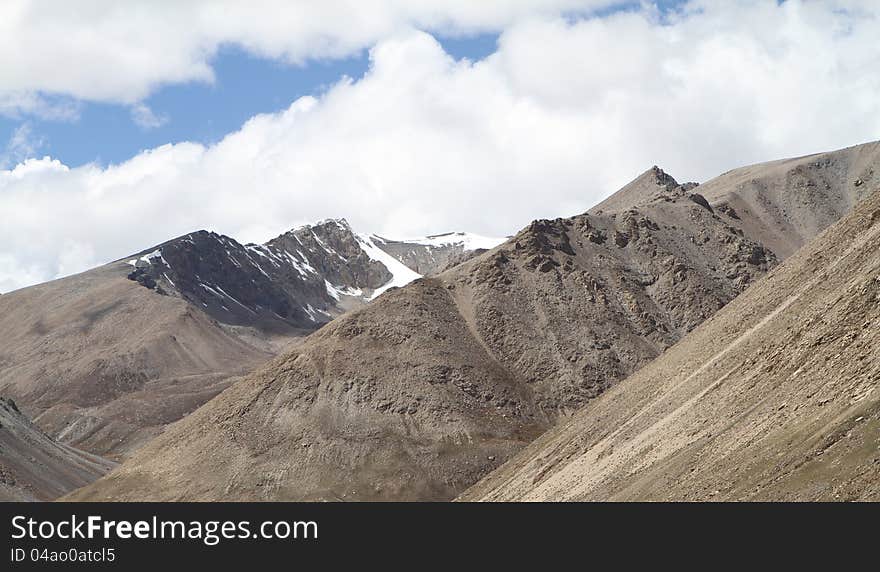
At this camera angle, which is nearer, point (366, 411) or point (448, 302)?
point (366, 411)

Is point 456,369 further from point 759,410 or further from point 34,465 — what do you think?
point 759,410

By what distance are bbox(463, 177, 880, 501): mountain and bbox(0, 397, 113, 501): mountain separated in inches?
1906

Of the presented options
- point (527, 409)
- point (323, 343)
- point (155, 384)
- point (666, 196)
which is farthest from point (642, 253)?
point (155, 384)

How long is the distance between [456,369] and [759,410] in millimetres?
60944

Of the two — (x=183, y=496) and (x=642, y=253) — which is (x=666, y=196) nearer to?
(x=642, y=253)

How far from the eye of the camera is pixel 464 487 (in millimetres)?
94688

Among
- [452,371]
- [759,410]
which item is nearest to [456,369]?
[452,371]

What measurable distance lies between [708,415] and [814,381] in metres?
8.03

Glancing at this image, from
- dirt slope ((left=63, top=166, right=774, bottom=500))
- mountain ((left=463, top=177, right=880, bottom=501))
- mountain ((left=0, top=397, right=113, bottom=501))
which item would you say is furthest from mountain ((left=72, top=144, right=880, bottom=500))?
mountain ((left=463, top=177, right=880, bottom=501))

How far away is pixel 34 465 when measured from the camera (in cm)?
11369

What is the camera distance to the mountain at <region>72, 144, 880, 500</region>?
9744 cm
